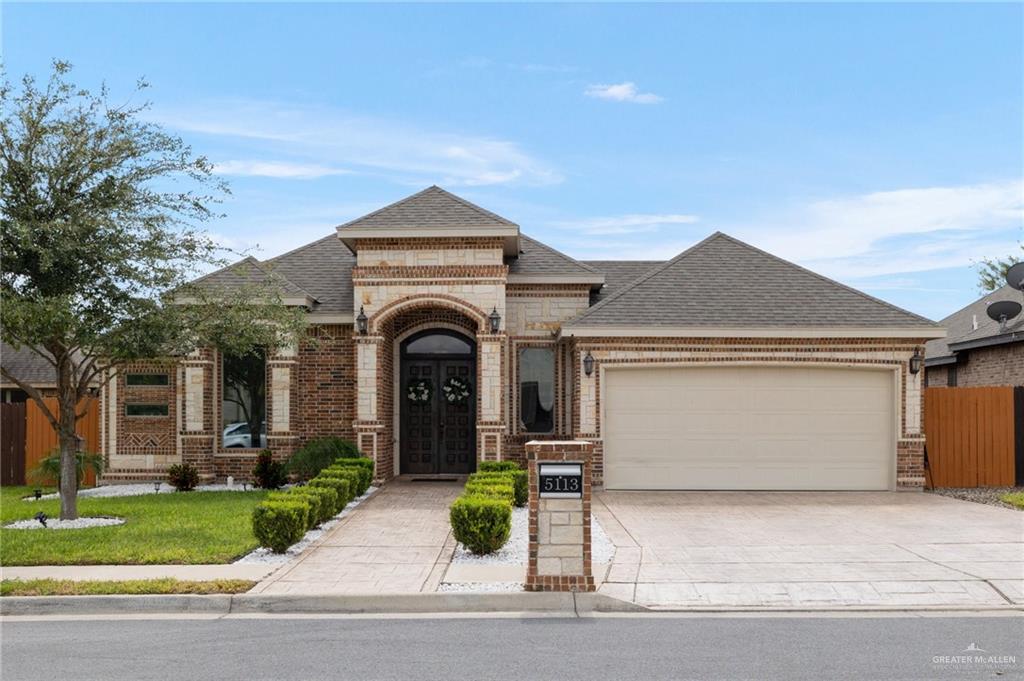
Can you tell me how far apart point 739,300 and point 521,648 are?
12.9 m

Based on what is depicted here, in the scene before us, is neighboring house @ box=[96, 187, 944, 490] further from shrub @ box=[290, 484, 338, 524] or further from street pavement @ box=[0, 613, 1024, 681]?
street pavement @ box=[0, 613, 1024, 681]

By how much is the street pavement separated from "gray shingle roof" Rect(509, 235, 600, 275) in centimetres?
1259

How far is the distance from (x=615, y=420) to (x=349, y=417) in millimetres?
5530

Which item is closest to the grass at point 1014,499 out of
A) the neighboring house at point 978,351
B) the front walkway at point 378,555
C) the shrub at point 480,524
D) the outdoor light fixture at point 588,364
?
the neighboring house at point 978,351

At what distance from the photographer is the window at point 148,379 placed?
20.1 metres

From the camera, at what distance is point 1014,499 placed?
16656mm

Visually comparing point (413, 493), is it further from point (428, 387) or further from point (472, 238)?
point (472, 238)

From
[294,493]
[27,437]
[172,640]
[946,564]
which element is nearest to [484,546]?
[294,493]

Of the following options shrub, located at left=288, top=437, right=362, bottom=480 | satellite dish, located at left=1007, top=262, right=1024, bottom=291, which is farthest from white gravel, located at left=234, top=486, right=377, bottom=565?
satellite dish, located at left=1007, top=262, right=1024, bottom=291

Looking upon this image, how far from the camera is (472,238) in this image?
19.1 m

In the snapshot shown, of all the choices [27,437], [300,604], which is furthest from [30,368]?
[300,604]

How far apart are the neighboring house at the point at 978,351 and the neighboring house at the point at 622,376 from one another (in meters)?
4.11

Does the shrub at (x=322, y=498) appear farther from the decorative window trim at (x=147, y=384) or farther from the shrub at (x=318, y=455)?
the decorative window trim at (x=147, y=384)

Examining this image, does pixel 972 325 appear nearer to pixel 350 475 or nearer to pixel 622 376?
pixel 622 376
